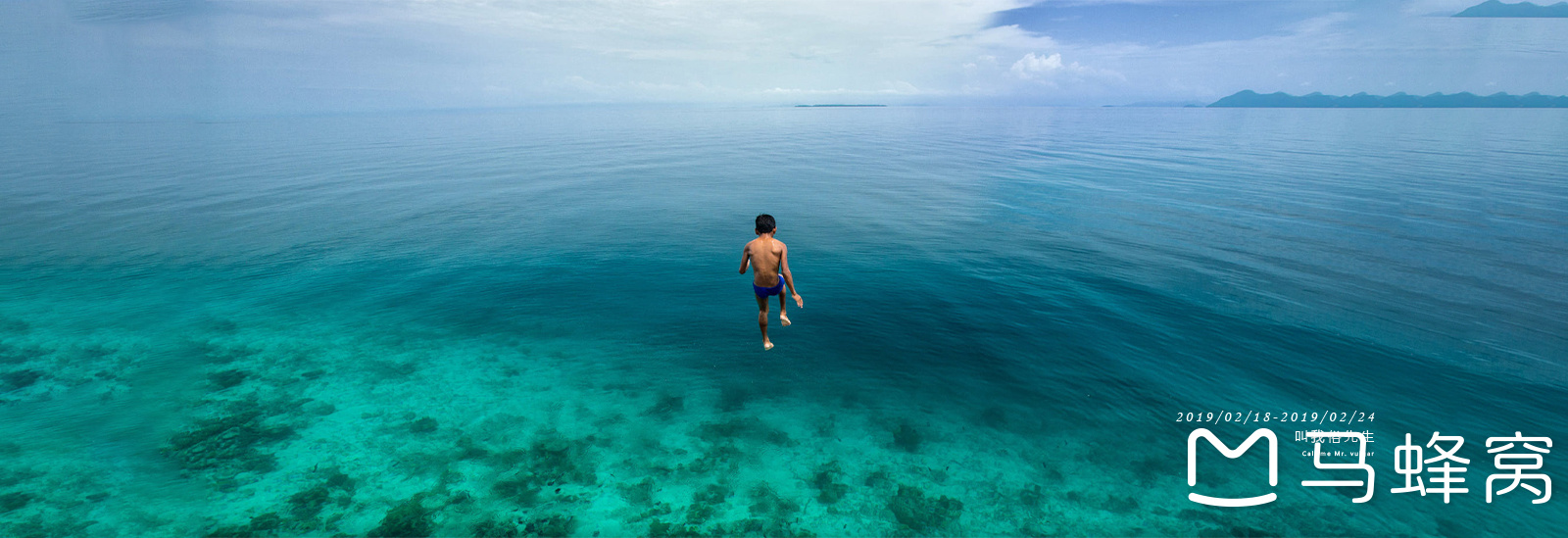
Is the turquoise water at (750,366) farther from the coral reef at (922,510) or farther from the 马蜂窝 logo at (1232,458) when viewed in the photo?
the 马蜂窝 logo at (1232,458)

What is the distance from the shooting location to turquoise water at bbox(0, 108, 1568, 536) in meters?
9.85

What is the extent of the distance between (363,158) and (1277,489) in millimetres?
78529

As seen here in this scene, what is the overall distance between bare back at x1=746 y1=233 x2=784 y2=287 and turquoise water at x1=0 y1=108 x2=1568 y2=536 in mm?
2920

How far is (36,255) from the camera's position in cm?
2359

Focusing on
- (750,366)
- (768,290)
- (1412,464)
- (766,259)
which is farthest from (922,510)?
(1412,464)

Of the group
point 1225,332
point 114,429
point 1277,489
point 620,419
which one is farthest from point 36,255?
point 1225,332

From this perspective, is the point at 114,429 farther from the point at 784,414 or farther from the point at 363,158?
the point at 363,158

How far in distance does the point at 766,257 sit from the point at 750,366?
3861mm

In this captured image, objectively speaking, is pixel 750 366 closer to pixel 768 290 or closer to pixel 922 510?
pixel 768 290

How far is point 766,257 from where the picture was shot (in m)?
12.2

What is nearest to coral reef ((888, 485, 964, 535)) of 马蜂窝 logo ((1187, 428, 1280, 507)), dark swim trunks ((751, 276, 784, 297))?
马蜂窝 logo ((1187, 428, 1280, 507))

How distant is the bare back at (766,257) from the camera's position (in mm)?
12102

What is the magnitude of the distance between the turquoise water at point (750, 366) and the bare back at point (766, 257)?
2.92 m

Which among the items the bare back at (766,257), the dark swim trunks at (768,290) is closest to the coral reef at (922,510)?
the dark swim trunks at (768,290)
